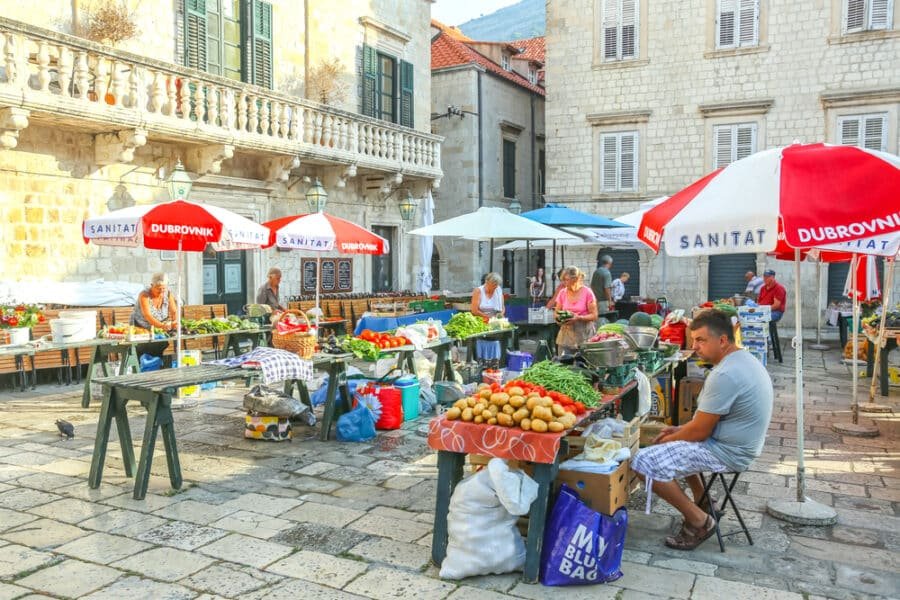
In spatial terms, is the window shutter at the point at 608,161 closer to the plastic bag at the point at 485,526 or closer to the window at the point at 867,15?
the window at the point at 867,15

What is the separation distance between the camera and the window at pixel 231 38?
13.2 meters

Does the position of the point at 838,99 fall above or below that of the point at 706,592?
above

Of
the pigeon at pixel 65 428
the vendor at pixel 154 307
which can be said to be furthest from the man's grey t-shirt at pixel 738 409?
the vendor at pixel 154 307

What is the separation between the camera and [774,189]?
4.49m

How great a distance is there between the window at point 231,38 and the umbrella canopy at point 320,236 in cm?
564

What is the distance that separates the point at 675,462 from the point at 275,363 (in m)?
3.78

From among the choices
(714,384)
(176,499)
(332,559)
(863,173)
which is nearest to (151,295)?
(176,499)

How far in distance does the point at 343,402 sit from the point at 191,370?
1.93 metres

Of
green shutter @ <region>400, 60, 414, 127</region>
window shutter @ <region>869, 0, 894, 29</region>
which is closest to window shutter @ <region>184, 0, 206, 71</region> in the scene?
green shutter @ <region>400, 60, 414, 127</region>

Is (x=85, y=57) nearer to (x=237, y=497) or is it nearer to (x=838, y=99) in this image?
(x=237, y=497)

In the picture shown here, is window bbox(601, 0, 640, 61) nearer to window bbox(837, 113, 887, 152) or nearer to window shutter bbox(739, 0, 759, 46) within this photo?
window shutter bbox(739, 0, 759, 46)

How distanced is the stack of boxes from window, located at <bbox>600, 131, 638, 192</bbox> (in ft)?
30.0

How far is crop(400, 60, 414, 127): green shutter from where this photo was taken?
18456mm

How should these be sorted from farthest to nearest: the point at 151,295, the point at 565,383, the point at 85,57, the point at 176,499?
the point at 85,57 → the point at 151,295 → the point at 176,499 → the point at 565,383
